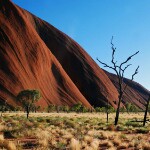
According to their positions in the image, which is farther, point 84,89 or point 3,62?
point 84,89

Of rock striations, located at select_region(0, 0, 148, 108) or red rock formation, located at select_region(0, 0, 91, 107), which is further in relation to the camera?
rock striations, located at select_region(0, 0, 148, 108)

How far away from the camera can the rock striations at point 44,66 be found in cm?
10323

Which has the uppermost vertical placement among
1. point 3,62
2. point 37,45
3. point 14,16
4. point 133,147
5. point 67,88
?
point 14,16

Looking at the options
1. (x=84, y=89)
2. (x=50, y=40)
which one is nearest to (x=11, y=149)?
(x=84, y=89)

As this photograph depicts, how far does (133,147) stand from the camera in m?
15.8

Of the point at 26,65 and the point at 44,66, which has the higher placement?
the point at 44,66

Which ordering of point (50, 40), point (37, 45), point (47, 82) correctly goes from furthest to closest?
1. point (50, 40)
2. point (37, 45)
3. point (47, 82)

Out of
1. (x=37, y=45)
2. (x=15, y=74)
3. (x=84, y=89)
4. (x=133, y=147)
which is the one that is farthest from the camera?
(x=84, y=89)

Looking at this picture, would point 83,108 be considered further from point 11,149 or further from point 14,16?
point 11,149

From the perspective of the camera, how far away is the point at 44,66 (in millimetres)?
118562

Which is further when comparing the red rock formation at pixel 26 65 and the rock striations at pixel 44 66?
the rock striations at pixel 44 66

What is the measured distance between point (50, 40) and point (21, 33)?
26.0 metres

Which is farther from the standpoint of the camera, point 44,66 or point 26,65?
point 44,66

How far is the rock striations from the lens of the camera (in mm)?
103231
